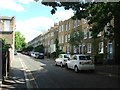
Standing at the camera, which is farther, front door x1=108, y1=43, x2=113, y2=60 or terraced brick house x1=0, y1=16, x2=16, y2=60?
terraced brick house x1=0, y1=16, x2=16, y2=60

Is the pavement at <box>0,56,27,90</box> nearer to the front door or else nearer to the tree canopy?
the tree canopy

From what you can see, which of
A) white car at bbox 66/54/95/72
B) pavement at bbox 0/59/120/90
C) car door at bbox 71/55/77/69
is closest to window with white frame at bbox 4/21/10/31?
pavement at bbox 0/59/120/90

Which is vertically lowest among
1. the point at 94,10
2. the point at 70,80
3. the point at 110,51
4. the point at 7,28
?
the point at 70,80

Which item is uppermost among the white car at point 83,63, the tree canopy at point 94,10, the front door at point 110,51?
the tree canopy at point 94,10

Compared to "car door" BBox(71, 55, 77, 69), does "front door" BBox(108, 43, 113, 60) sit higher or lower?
higher

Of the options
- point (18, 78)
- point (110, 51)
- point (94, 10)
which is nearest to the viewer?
point (18, 78)

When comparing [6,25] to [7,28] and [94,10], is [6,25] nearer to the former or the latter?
[7,28]

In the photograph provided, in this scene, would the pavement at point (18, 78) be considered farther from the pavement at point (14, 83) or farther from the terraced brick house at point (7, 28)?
the terraced brick house at point (7, 28)

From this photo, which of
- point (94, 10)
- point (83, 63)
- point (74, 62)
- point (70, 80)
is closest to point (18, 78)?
point (70, 80)

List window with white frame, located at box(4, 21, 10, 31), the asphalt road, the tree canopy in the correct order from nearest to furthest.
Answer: the asphalt road
the tree canopy
window with white frame, located at box(4, 21, 10, 31)

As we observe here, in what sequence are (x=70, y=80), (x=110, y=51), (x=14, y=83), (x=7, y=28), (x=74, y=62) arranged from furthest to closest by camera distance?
(x=7, y=28)
(x=110, y=51)
(x=74, y=62)
(x=70, y=80)
(x=14, y=83)

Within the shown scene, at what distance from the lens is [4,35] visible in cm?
7394

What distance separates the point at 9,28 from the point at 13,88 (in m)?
63.7

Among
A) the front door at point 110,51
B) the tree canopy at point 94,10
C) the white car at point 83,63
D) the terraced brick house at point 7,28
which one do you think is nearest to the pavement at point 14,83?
the tree canopy at point 94,10
